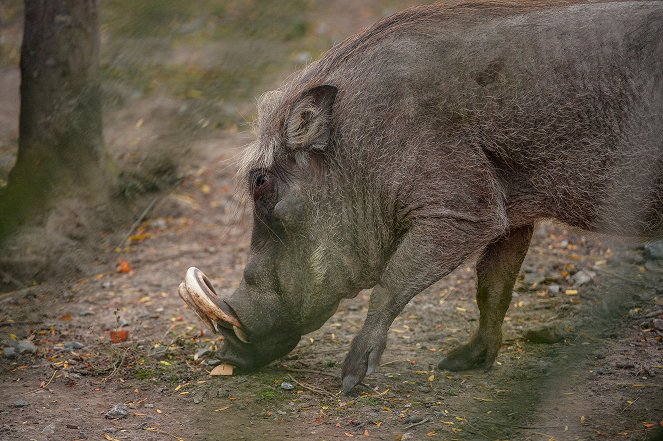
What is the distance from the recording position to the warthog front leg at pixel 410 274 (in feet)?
11.7

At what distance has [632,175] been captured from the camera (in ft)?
11.4

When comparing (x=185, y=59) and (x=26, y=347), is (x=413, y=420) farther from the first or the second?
(x=185, y=59)

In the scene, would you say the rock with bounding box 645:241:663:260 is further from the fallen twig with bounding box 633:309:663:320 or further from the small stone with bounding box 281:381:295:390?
the small stone with bounding box 281:381:295:390

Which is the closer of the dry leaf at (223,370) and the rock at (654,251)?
the dry leaf at (223,370)

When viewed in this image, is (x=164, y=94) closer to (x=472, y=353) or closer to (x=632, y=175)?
(x=472, y=353)

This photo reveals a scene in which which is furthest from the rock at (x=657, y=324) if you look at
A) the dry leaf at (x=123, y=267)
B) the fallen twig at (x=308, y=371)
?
the dry leaf at (x=123, y=267)

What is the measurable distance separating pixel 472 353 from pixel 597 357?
1.82ft

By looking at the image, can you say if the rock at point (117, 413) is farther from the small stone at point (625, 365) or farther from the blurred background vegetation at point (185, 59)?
the small stone at point (625, 365)

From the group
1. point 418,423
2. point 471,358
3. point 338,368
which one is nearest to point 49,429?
point 338,368

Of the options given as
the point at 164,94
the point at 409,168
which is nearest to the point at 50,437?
the point at 409,168

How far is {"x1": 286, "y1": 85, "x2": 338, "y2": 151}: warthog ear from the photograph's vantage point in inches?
148

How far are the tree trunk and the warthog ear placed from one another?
99 cm

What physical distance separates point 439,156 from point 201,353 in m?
1.45

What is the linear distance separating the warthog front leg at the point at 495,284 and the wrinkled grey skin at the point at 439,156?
0.02 m
